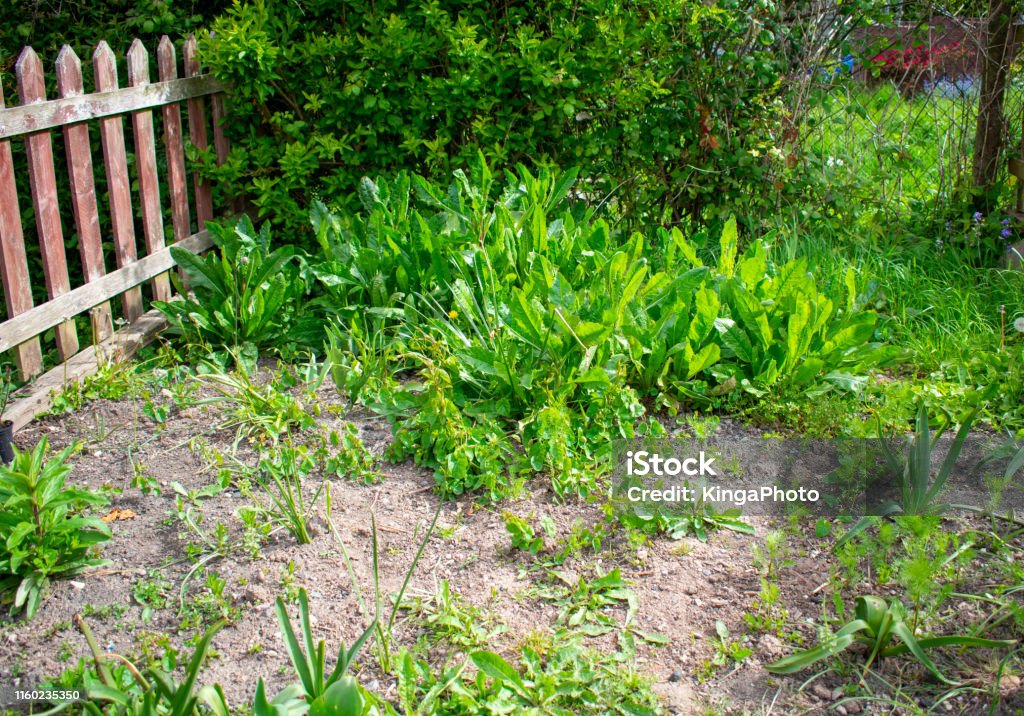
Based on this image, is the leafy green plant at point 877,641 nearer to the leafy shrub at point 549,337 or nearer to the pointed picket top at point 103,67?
the leafy shrub at point 549,337

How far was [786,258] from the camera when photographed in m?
4.68

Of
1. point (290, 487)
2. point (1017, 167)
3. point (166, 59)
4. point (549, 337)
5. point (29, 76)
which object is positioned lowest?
point (290, 487)

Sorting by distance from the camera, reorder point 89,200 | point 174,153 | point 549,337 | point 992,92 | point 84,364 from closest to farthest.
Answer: point 549,337
point 84,364
point 89,200
point 174,153
point 992,92

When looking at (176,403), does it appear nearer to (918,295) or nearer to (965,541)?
(965,541)

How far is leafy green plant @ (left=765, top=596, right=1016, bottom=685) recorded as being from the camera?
7.14ft

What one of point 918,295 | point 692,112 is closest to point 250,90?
point 692,112

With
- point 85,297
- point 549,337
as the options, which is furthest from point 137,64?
point 549,337

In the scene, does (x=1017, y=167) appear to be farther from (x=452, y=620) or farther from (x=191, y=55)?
(x=191, y=55)

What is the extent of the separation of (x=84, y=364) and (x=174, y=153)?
50.0 inches

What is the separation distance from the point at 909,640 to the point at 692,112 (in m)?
3.67

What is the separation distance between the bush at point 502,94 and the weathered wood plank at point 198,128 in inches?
3.5

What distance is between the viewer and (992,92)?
5.33 m

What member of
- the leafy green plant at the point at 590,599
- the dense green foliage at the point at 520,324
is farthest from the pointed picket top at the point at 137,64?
the leafy green plant at the point at 590,599

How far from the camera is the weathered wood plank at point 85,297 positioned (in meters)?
3.61
